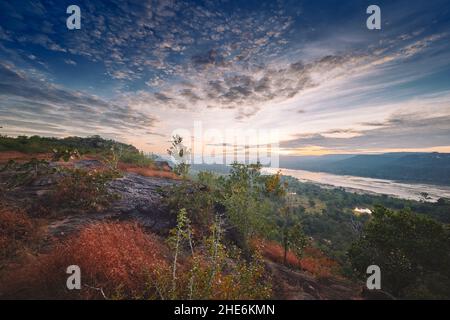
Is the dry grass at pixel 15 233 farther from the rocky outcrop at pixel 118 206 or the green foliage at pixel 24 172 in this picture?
the green foliage at pixel 24 172

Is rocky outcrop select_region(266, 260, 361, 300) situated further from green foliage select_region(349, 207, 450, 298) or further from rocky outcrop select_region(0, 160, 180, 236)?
rocky outcrop select_region(0, 160, 180, 236)

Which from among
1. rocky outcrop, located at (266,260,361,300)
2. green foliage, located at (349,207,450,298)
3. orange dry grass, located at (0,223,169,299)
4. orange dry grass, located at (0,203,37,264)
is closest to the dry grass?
orange dry grass, located at (0,203,37,264)

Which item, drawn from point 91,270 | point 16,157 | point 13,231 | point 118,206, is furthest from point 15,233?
point 16,157

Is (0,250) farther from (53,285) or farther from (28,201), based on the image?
(28,201)

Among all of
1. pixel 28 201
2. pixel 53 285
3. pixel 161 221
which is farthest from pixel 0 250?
pixel 161 221

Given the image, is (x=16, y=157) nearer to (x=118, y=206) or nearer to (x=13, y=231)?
(x=118, y=206)
